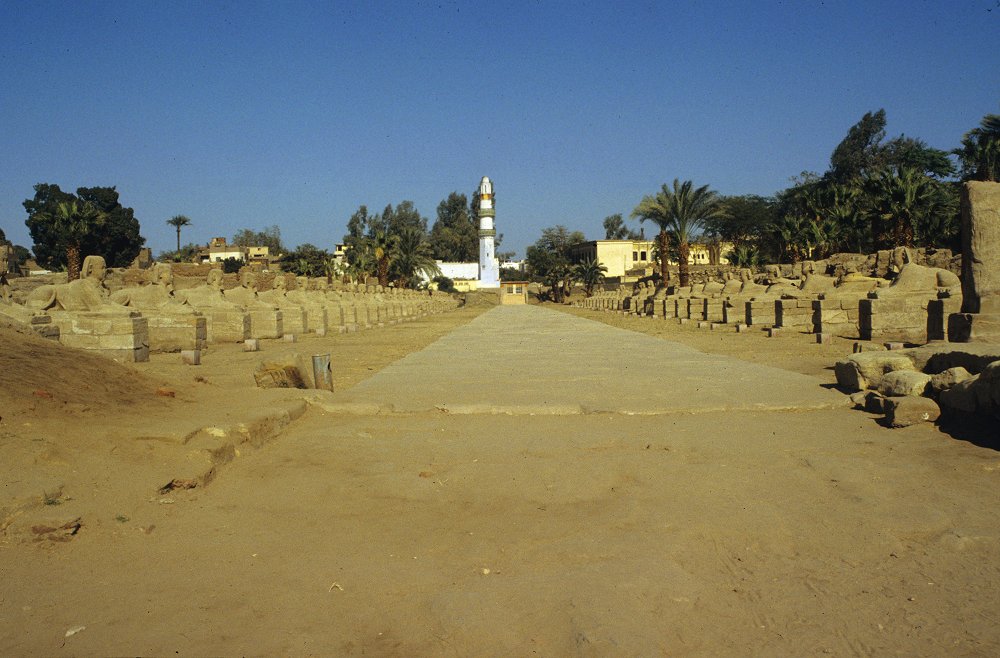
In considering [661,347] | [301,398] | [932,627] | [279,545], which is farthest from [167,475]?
[661,347]

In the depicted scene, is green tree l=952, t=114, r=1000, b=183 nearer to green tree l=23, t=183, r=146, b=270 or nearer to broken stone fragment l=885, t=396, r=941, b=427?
broken stone fragment l=885, t=396, r=941, b=427

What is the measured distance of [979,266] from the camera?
31.7 feet

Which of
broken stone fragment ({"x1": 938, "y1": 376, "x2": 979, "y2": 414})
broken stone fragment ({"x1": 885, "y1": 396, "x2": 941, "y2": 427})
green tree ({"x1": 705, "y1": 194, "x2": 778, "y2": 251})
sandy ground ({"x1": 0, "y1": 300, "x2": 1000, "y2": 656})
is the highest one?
green tree ({"x1": 705, "y1": 194, "x2": 778, "y2": 251})

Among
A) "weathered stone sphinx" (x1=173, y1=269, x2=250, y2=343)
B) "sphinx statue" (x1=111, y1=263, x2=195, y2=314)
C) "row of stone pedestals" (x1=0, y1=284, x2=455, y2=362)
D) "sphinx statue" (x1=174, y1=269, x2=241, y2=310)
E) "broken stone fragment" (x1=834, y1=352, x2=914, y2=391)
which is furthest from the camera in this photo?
"sphinx statue" (x1=174, y1=269, x2=241, y2=310)

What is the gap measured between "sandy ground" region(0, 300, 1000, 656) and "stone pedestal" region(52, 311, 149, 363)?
5.50m

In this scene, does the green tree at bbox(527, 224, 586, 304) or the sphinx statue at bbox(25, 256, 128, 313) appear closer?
the sphinx statue at bbox(25, 256, 128, 313)

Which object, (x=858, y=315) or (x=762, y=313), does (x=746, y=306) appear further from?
(x=858, y=315)

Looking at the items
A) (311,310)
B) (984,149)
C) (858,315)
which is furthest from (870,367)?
(984,149)

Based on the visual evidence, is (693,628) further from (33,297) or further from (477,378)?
(33,297)

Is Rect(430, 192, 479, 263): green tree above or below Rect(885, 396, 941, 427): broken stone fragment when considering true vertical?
above

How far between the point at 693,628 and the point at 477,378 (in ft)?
21.9

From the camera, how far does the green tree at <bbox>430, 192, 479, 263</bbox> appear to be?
4488 inches

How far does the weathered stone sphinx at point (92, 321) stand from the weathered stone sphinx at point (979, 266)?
11607mm

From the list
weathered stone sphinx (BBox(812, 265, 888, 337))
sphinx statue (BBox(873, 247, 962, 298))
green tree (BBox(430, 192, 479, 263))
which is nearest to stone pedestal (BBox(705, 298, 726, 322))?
weathered stone sphinx (BBox(812, 265, 888, 337))
